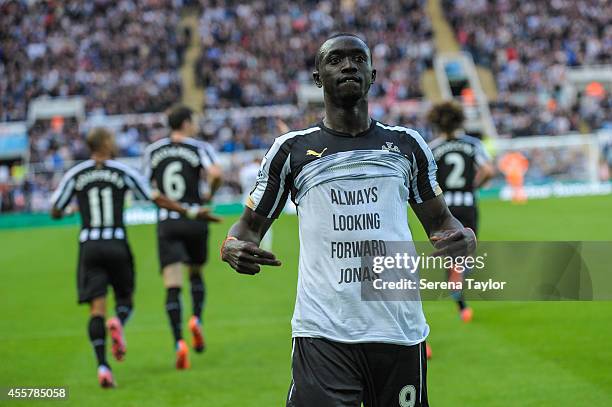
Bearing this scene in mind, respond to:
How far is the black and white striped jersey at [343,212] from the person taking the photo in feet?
13.5

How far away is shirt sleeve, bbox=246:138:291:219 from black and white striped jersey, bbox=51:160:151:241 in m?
4.52

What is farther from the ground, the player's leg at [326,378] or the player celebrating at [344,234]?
the player celebrating at [344,234]

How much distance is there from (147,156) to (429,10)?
1478 inches

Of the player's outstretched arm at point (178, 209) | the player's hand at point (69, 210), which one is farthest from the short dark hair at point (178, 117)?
the player's hand at point (69, 210)

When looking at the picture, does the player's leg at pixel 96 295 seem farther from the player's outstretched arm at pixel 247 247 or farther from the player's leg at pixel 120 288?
the player's outstretched arm at pixel 247 247

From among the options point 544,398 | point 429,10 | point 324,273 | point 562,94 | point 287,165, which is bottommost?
point 544,398

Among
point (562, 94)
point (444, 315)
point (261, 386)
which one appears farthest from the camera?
point (562, 94)

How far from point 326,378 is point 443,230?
32.8 inches

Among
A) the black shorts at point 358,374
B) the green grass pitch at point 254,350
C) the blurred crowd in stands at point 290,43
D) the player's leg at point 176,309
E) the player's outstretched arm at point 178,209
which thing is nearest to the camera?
the black shorts at point 358,374

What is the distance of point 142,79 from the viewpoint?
39.9 meters

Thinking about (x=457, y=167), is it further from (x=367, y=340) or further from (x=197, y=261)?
(x=367, y=340)

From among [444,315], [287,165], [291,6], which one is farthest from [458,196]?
[291,6]

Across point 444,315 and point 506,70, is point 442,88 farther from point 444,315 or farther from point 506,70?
point 444,315

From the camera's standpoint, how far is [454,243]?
3.98 metres
